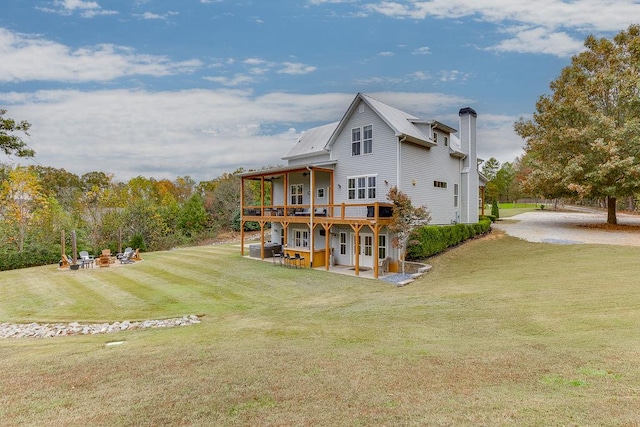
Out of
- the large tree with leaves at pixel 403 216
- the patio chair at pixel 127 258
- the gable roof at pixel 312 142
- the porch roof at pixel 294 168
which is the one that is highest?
the gable roof at pixel 312 142

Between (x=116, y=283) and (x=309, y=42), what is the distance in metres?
17.6

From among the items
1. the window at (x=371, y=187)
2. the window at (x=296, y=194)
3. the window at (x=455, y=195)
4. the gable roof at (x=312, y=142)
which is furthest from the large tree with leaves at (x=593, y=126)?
the window at (x=296, y=194)

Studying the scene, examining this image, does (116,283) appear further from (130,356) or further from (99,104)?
(99,104)

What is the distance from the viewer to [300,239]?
2283 centimetres

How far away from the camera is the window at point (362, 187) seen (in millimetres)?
19125

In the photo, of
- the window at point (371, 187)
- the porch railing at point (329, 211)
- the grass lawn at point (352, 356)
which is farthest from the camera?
the window at point (371, 187)

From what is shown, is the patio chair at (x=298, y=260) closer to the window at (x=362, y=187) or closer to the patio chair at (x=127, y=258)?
the window at (x=362, y=187)

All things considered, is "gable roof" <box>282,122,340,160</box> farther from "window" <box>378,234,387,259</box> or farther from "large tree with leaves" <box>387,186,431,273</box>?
"large tree with leaves" <box>387,186,431,273</box>

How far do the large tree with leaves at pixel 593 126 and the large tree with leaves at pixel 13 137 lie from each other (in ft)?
103

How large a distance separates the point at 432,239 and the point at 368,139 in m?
6.78

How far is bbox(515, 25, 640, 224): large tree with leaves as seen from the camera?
21.5 m

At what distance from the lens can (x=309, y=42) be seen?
20812 millimetres

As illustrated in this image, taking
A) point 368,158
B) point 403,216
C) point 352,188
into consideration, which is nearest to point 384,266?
point 403,216

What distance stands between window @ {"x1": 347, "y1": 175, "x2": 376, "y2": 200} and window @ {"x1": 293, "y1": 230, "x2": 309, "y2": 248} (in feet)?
14.6
